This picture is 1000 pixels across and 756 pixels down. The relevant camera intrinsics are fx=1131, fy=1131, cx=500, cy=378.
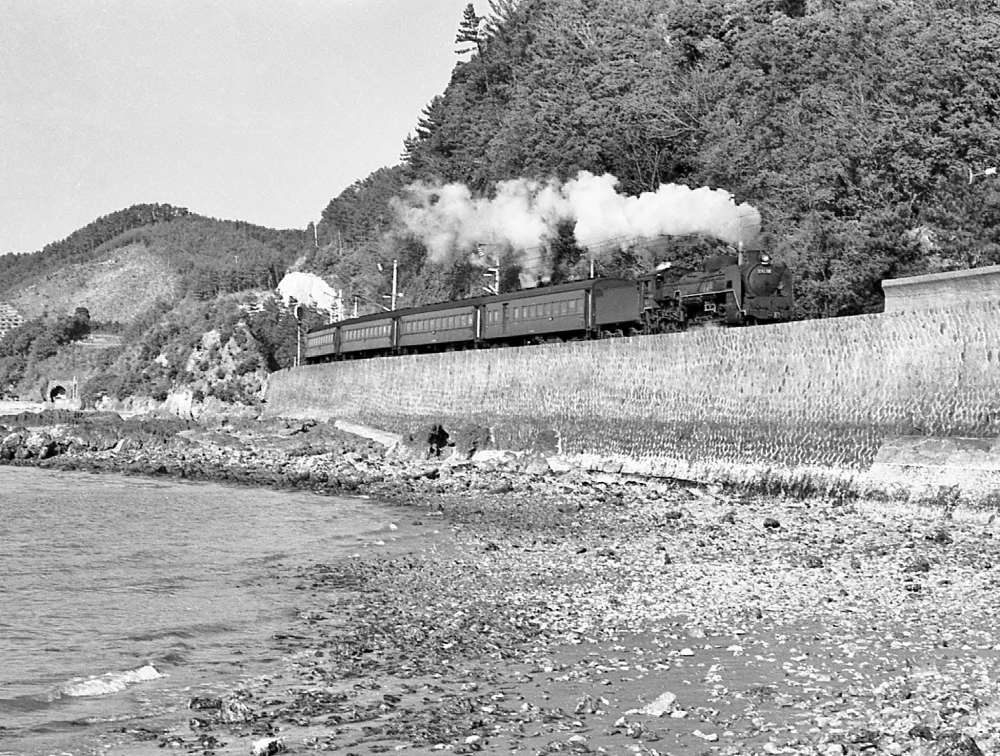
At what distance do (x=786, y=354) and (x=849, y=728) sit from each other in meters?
15.8

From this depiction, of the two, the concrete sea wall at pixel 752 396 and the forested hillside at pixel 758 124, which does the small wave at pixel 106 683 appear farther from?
the forested hillside at pixel 758 124

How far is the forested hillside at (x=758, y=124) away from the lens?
28484mm

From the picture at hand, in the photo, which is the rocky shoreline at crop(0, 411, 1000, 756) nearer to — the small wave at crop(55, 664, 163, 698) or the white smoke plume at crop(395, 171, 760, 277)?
the small wave at crop(55, 664, 163, 698)

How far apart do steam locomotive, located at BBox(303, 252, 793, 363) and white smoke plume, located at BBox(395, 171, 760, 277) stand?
20.5 feet

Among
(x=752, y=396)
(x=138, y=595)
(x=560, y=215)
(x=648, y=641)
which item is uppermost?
(x=560, y=215)

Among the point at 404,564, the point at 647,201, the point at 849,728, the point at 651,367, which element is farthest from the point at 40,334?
the point at 849,728

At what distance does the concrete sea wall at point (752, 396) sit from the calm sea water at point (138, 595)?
7.00 metres

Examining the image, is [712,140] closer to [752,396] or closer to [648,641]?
[752,396]

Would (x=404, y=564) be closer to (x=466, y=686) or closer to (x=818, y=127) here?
(x=466, y=686)

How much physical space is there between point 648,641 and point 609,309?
2266 centimetres

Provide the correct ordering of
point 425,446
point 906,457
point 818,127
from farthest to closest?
point 818,127
point 425,446
point 906,457

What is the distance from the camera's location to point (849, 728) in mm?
6305

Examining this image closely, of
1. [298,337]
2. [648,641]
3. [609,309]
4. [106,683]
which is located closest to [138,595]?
[106,683]

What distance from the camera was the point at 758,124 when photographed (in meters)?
41.1
